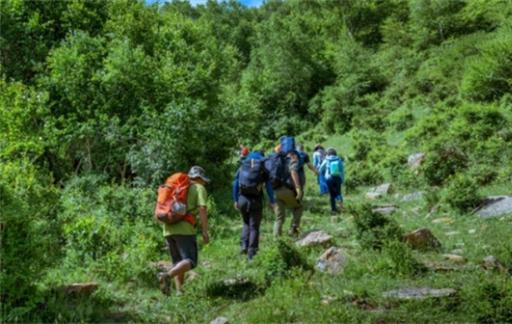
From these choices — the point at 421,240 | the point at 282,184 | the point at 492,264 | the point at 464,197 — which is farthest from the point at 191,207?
the point at 464,197

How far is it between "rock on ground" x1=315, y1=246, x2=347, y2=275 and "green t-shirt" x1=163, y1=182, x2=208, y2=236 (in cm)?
217

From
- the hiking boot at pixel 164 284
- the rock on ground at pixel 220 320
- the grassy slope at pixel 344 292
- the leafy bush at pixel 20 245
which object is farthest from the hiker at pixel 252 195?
the leafy bush at pixel 20 245

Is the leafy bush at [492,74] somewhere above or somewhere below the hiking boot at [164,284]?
above

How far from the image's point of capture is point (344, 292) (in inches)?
275

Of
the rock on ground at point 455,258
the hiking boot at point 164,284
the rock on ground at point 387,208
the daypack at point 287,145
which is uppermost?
the daypack at point 287,145

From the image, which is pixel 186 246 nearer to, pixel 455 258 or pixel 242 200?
pixel 242 200

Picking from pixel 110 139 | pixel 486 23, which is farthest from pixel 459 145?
pixel 486 23

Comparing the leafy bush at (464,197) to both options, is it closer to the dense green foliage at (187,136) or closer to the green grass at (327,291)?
the dense green foliage at (187,136)

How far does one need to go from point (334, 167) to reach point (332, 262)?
5.76 metres

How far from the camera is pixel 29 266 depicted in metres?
6.57

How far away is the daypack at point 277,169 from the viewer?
10.6 metres

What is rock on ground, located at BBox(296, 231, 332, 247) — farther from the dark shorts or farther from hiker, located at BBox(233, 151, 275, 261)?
the dark shorts

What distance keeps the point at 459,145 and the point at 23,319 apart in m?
15.5

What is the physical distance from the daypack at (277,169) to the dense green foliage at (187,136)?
1.80 metres
